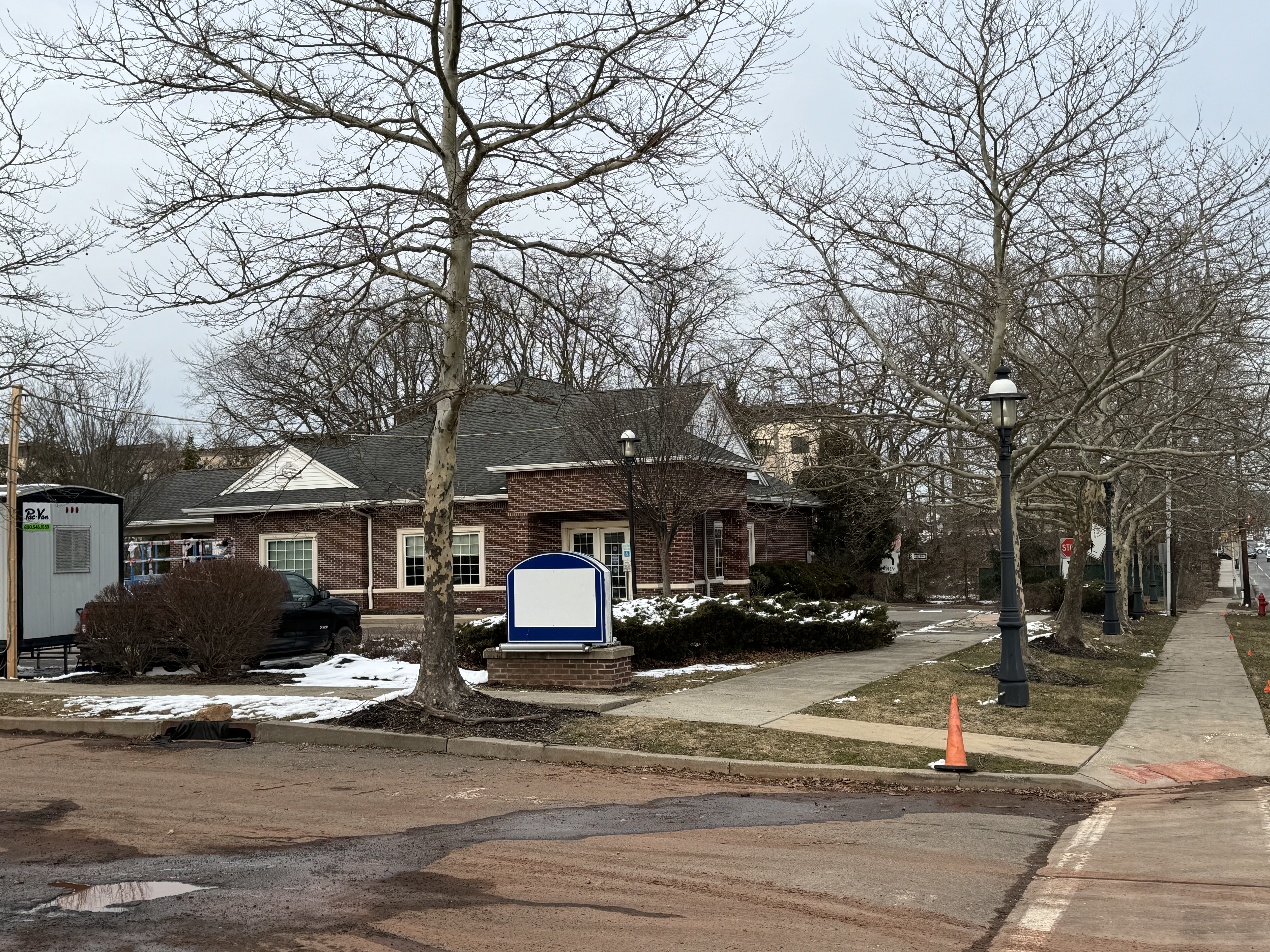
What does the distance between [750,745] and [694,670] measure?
651cm

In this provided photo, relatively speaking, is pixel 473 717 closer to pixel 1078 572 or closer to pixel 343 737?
pixel 343 737

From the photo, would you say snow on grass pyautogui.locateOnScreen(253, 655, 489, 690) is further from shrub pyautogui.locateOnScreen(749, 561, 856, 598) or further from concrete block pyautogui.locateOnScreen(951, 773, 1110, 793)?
shrub pyautogui.locateOnScreen(749, 561, 856, 598)

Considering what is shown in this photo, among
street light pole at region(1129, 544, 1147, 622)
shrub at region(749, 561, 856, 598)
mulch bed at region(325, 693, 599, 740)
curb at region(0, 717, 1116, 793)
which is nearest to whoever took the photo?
curb at region(0, 717, 1116, 793)

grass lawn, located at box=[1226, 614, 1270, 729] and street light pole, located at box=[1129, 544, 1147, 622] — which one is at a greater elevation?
street light pole, located at box=[1129, 544, 1147, 622]

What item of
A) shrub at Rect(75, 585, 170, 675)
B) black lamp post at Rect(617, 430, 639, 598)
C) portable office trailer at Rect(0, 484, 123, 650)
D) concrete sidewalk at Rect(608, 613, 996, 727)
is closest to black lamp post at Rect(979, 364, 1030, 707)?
concrete sidewalk at Rect(608, 613, 996, 727)

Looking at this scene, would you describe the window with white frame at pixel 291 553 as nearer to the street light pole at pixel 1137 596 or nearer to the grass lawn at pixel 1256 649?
the grass lawn at pixel 1256 649

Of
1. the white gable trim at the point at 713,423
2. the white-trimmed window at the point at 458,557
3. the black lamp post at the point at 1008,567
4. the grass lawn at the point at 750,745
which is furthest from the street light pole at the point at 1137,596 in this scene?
the grass lawn at the point at 750,745

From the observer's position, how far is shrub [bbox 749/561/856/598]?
35.0 m

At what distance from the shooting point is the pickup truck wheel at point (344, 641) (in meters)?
20.1

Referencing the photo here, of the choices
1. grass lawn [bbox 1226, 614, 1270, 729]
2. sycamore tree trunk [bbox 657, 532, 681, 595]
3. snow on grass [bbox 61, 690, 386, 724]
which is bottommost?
grass lawn [bbox 1226, 614, 1270, 729]

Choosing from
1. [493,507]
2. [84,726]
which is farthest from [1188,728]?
[493,507]

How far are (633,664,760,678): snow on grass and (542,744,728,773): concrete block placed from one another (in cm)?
552

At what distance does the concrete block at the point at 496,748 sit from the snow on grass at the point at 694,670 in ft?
17.5

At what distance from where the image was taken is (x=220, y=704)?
524 inches
